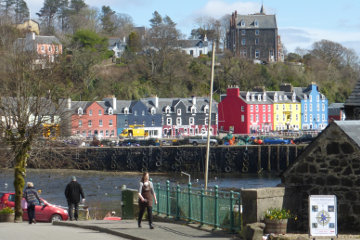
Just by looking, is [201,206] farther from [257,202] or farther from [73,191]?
[73,191]

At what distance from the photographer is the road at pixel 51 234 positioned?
18.1m

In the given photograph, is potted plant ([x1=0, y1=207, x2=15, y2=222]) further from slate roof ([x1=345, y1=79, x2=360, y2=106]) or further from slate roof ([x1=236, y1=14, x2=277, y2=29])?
slate roof ([x1=236, y1=14, x2=277, y2=29])

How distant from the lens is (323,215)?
15.1m

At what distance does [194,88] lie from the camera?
440 feet

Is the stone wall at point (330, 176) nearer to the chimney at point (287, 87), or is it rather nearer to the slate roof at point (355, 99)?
the slate roof at point (355, 99)

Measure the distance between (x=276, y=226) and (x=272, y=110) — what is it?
102612 mm

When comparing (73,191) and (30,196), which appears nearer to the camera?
(30,196)

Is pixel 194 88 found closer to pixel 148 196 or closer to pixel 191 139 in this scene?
pixel 191 139

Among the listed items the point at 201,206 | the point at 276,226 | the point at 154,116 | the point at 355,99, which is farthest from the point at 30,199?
the point at 154,116

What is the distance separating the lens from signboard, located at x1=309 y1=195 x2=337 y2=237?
15.1 m

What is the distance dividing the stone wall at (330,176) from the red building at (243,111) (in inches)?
3689

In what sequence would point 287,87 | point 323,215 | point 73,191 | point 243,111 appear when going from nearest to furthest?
1. point 323,215
2. point 73,191
3. point 243,111
4. point 287,87

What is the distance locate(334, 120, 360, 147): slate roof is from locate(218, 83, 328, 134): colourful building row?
94.3 m

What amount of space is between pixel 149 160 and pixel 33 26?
219 ft
